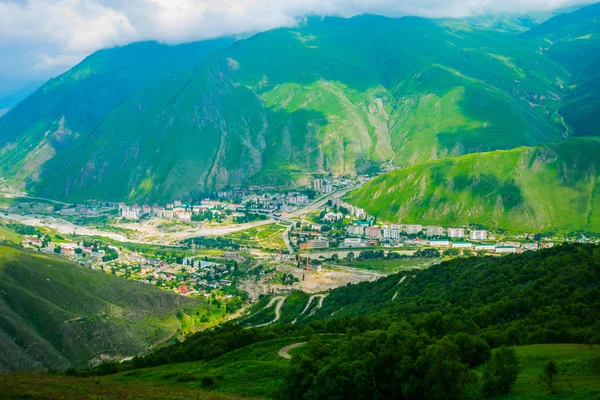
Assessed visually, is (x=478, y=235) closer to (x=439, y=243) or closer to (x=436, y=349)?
(x=439, y=243)

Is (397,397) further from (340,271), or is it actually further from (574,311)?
(340,271)

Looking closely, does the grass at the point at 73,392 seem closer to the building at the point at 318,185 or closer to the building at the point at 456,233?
the building at the point at 456,233

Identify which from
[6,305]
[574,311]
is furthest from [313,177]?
[574,311]

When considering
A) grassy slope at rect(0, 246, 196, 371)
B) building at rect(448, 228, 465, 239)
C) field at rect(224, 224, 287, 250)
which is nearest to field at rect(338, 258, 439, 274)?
building at rect(448, 228, 465, 239)

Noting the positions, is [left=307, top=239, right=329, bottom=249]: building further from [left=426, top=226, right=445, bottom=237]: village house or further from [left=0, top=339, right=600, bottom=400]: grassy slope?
[left=0, top=339, right=600, bottom=400]: grassy slope

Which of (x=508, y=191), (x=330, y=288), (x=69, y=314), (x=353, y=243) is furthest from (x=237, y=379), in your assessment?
(x=508, y=191)
